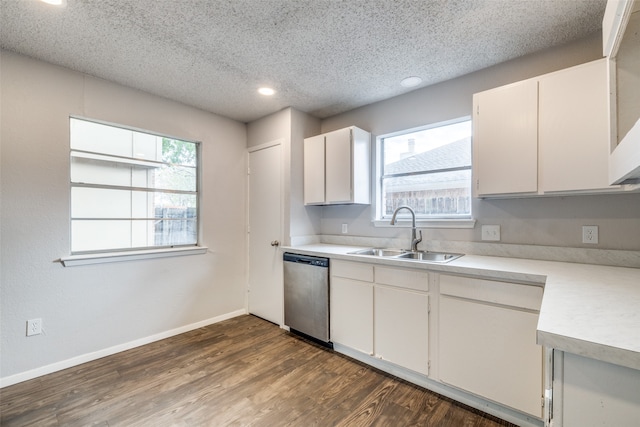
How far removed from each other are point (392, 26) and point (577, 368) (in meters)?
1.96

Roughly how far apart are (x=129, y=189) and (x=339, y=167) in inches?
83.4

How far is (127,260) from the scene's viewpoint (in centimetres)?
264

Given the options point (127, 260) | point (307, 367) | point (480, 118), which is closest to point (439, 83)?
point (480, 118)

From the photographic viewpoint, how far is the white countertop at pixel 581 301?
0.70 meters

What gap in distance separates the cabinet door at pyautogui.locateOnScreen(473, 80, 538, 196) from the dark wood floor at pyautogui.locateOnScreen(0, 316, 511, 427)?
153cm

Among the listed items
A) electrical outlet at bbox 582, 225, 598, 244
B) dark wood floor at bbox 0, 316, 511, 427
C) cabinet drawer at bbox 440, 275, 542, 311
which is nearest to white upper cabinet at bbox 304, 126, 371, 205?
cabinet drawer at bbox 440, 275, 542, 311

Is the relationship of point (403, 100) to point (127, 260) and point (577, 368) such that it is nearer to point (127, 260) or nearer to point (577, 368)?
point (577, 368)

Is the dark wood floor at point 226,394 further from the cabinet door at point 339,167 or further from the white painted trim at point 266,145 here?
the white painted trim at point 266,145

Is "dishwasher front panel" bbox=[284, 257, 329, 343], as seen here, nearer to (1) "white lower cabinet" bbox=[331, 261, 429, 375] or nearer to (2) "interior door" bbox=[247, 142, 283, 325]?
(1) "white lower cabinet" bbox=[331, 261, 429, 375]

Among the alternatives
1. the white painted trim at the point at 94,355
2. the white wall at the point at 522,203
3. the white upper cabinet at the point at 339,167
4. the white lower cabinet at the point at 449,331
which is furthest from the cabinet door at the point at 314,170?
the white painted trim at the point at 94,355

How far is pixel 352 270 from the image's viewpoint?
2.40 metres

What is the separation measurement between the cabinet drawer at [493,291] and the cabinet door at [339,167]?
127cm

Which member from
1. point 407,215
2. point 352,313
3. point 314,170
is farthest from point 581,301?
point 314,170

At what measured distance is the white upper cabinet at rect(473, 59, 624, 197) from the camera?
5.29 ft
